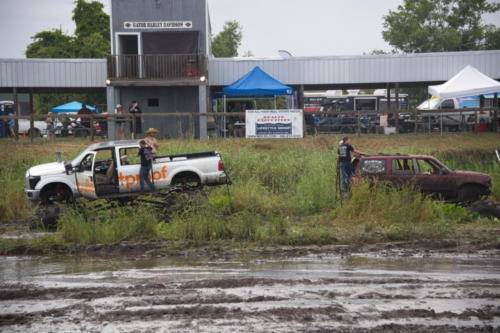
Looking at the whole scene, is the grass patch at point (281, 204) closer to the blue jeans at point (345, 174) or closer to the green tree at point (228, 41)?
the blue jeans at point (345, 174)

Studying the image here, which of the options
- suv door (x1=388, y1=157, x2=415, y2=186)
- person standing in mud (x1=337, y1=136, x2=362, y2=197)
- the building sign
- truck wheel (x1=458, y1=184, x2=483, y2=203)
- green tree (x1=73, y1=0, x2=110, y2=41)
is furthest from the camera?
green tree (x1=73, y1=0, x2=110, y2=41)

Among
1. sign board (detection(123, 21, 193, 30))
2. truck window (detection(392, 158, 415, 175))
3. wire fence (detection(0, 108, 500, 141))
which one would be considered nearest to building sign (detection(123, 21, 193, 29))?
sign board (detection(123, 21, 193, 30))

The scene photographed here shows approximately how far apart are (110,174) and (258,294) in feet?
28.6

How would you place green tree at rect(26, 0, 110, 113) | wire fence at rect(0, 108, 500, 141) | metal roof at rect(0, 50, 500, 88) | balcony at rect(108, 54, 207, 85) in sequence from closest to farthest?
wire fence at rect(0, 108, 500, 141) → balcony at rect(108, 54, 207, 85) → metal roof at rect(0, 50, 500, 88) → green tree at rect(26, 0, 110, 113)

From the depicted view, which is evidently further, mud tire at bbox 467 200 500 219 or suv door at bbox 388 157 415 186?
suv door at bbox 388 157 415 186

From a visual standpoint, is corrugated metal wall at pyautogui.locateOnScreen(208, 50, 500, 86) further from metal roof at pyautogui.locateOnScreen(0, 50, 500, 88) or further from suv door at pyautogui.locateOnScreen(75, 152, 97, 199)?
suv door at pyautogui.locateOnScreen(75, 152, 97, 199)

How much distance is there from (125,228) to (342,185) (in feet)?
21.6

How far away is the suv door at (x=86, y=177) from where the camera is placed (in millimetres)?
18016

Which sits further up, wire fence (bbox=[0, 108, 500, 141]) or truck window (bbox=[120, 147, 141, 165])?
wire fence (bbox=[0, 108, 500, 141])

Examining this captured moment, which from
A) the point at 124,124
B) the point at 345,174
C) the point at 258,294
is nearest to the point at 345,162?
the point at 345,174

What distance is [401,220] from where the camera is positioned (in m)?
17.1

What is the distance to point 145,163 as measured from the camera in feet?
59.5

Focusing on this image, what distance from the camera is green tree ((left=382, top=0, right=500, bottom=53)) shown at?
66.1 m

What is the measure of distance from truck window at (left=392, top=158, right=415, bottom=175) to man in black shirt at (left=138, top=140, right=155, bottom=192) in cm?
624
